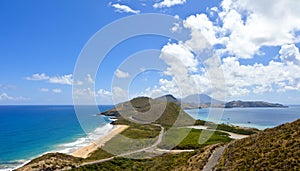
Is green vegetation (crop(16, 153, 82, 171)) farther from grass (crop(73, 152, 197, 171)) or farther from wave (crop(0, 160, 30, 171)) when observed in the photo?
wave (crop(0, 160, 30, 171))

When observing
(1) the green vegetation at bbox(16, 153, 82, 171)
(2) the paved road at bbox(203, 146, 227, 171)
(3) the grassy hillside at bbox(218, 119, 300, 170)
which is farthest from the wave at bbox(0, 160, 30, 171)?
(3) the grassy hillside at bbox(218, 119, 300, 170)

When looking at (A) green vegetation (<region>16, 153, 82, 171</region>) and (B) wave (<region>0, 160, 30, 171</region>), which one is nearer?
(A) green vegetation (<region>16, 153, 82, 171</region>)

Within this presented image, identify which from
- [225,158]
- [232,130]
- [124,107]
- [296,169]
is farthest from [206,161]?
[124,107]

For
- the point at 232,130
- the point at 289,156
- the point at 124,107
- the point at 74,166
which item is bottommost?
the point at 74,166

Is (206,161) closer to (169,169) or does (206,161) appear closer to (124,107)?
(169,169)

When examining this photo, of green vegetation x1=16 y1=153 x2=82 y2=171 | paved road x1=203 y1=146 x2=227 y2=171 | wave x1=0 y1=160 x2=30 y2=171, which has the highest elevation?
paved road x1=203 y1=146 x2=227 y2=171

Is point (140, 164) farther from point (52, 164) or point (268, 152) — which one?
point (268, 152)
